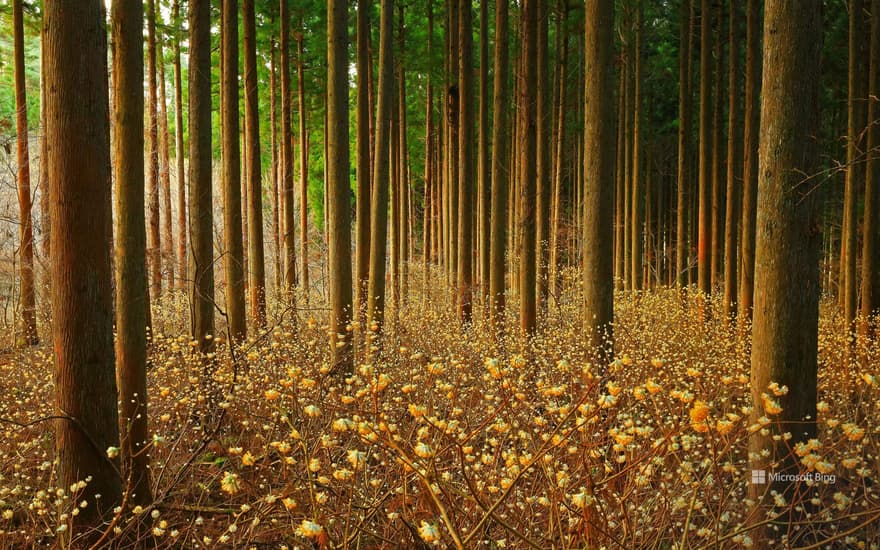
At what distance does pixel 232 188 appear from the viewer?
8203mm

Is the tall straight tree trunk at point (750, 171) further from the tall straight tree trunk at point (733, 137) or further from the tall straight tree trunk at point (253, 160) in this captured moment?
the tall straight tree trunk at point (253, 160)

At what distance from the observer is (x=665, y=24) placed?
65.7 ft

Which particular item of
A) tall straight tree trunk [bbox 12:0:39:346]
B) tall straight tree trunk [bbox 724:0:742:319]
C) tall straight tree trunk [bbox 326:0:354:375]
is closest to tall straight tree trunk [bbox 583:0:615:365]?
tall straight tree trunk [bbox 326:0:354:375]

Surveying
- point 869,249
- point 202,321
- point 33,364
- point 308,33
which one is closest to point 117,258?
point 202,321

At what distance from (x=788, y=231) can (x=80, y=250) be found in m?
3.96

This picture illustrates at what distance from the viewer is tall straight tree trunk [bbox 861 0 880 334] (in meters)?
10.2

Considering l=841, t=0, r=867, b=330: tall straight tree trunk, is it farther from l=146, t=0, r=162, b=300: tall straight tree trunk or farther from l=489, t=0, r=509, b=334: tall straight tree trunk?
l=146, t=0, r=162, b=300: tall straight tree trunk

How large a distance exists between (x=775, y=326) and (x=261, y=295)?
27.5 feet

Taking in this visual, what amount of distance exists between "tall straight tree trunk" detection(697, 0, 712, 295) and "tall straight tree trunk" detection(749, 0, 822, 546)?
907 centimetres

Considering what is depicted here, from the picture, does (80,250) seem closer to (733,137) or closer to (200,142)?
(200,142)

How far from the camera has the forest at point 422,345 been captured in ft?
10.4

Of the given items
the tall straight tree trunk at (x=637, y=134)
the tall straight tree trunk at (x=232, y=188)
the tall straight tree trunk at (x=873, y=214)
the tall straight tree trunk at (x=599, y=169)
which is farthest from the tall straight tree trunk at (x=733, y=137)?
the tall straight tree trunk at (x=232, y=188)

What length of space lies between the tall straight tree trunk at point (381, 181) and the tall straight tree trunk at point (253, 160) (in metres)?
1.97

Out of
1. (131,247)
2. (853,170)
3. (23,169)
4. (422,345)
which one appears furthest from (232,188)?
(853,170)
